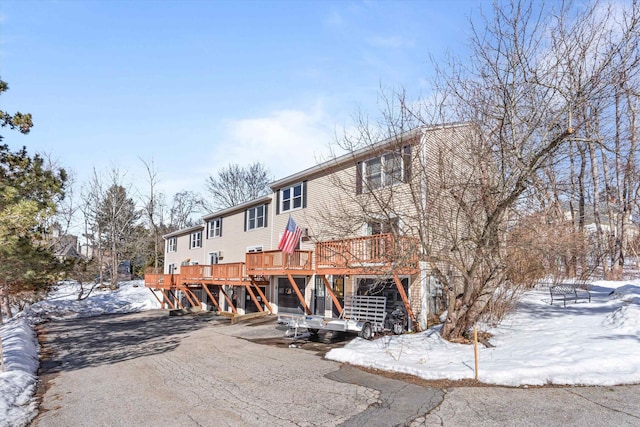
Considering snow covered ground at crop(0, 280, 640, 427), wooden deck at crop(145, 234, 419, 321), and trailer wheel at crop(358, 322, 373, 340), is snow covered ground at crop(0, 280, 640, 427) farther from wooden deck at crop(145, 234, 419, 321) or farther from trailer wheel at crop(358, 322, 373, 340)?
wooden deck at crop(145, 234, 419, 321)

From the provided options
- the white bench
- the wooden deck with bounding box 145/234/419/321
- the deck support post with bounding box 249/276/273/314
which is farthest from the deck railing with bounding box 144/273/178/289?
the white bench

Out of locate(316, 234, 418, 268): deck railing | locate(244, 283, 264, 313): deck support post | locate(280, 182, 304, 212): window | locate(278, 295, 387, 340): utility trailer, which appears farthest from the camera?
locate(244, 283, 264, 313): deck support post

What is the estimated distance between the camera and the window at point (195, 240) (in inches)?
1122

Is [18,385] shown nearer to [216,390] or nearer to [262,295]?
[216,390]

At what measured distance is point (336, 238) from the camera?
13.6m

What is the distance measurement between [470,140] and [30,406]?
10.6 metres

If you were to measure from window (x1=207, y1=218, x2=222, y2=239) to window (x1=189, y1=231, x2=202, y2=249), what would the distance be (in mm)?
2246

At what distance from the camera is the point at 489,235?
9.07 meters

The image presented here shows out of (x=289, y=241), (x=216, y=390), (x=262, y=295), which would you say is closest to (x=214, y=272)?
(x=262, y=295)

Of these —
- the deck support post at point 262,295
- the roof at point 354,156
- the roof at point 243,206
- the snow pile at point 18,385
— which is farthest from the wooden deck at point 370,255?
the snow pile at point 18,385

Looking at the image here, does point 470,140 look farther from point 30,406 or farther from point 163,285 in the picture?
point 163,285

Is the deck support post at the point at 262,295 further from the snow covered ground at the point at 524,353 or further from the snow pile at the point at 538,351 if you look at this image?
the snow pile at the point at 538,351

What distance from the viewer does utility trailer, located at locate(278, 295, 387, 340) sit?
36.3 feet

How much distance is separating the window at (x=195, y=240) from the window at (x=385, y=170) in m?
17.9
